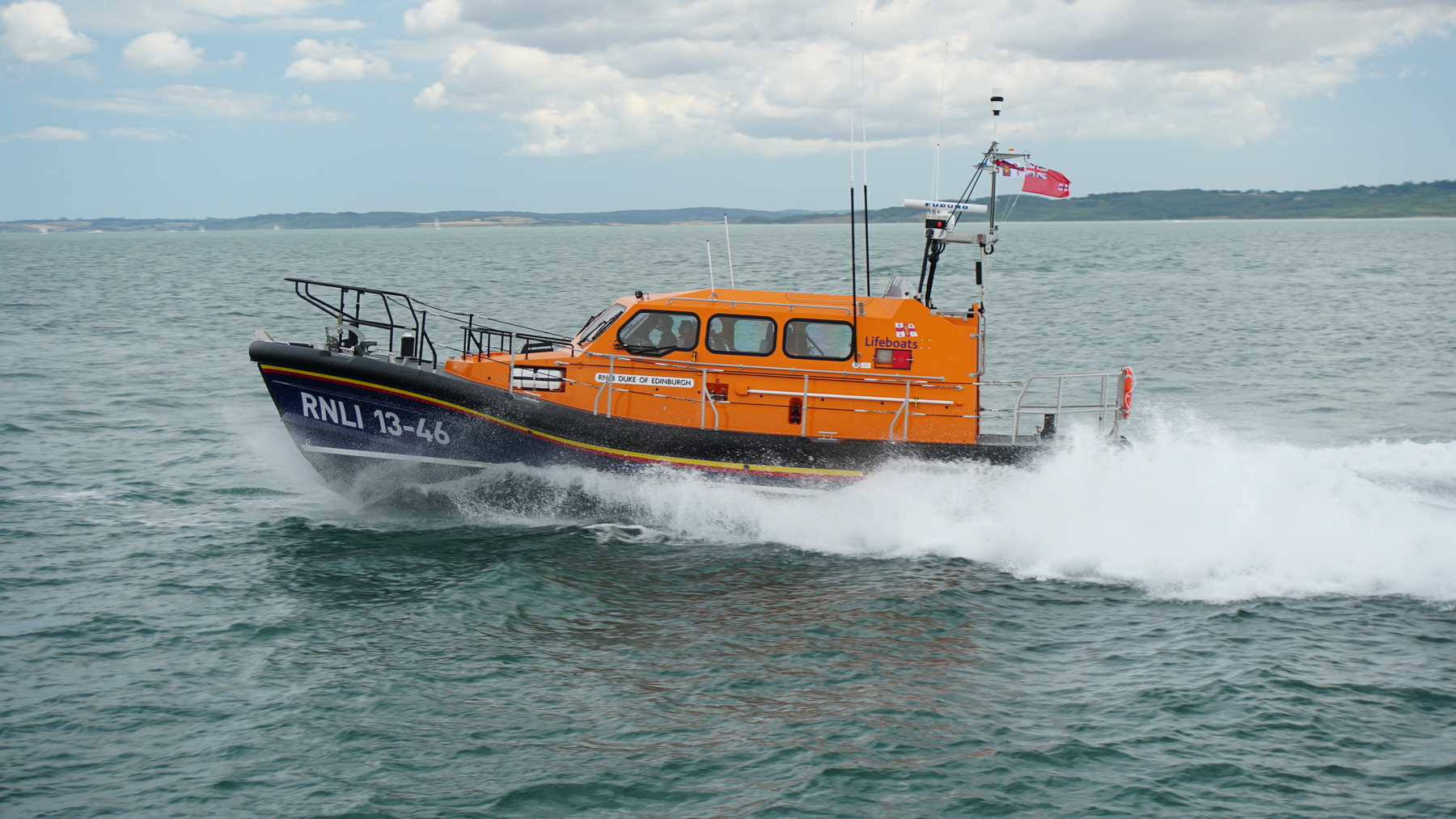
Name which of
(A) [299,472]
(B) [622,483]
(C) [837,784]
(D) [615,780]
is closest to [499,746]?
(D) [615,780]

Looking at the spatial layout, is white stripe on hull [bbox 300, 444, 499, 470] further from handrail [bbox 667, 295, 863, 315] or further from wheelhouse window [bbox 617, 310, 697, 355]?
handrail [bbox 667, 295, 863, 315]

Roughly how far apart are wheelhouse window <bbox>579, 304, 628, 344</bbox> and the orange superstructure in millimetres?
35

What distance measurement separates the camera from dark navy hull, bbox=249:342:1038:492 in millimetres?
9219

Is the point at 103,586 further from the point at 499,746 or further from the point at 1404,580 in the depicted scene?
the point at 1404,580

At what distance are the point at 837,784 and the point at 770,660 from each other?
150 cm

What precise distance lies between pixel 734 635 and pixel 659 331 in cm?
344

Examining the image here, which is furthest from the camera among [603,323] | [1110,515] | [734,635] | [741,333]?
[603,323]

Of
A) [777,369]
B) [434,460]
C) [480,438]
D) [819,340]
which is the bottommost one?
[434,460]

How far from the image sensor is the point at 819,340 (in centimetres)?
970

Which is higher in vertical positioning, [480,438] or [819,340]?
[819,340]

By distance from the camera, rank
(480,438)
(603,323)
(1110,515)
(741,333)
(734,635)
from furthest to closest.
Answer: (603,323) < (741,333) < (480,438) < (1110,515) < (734,635)

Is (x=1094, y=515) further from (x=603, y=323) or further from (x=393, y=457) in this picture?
(x=393, y=457)

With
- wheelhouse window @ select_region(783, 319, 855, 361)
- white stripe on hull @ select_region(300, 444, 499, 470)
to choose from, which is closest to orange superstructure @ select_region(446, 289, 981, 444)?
wheelhouse window @ select_region(783, 319, 855, 361)

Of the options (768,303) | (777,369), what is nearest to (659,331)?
(768,303)
